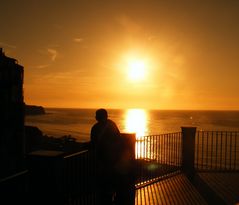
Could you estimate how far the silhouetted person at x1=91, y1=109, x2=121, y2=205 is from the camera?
5852 mm

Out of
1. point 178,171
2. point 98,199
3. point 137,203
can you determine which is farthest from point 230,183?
point 98,199

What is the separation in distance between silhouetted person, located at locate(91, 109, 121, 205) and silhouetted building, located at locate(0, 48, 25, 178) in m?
16.3

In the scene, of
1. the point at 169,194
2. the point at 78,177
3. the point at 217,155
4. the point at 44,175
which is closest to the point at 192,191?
the point at 169,194

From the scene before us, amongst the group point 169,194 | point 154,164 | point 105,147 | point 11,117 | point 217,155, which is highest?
point 105,147

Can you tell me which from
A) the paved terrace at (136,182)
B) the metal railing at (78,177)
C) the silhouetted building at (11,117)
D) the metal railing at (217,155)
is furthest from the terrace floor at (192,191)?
the silhouetted building at (11,117)

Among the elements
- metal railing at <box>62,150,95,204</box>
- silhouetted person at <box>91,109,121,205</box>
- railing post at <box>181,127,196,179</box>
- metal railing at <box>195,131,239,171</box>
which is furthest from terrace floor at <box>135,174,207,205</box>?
metal railing at <box>195,131,239,171</box>

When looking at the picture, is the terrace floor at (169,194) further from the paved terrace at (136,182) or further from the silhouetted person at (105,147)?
the silhouetted person at (105,147)

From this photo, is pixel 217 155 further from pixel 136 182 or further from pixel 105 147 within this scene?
pixel 105 147

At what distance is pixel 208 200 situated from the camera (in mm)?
7961

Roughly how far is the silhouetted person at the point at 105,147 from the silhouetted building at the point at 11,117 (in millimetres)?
16349

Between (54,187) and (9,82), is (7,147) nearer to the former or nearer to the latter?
(9,82)

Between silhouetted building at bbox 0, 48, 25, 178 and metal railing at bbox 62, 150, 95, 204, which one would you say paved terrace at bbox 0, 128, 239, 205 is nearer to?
metal railing at bbox 62, 150, 95, 204

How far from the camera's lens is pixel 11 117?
2150 centimetres

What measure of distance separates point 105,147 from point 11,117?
17416 mm
